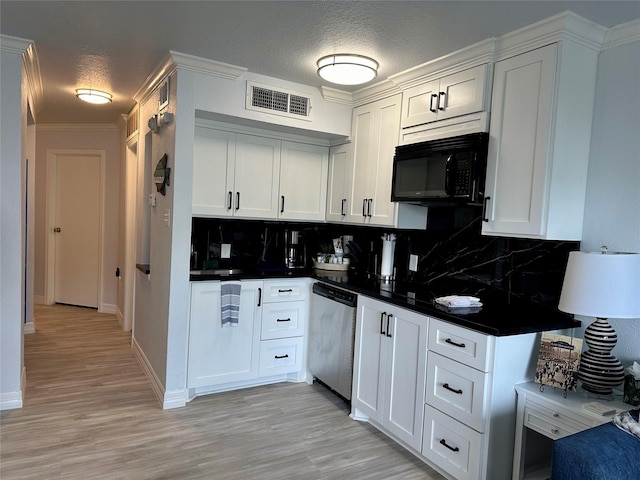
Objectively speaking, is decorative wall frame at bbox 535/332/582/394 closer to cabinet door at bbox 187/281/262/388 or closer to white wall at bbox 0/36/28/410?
cabinet door at bbox 187/281/262/388

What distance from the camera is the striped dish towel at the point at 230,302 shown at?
3217 millimetres

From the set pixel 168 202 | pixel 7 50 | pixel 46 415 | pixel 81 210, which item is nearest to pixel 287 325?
pixel 168 202

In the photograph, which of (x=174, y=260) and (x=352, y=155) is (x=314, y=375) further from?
(x=352, y=155)

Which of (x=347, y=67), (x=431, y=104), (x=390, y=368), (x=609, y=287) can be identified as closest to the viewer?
(x=609, y=287)

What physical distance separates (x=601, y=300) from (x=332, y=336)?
6.06 ft

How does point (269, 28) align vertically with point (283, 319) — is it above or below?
above

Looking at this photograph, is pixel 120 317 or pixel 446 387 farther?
pixel 120 317

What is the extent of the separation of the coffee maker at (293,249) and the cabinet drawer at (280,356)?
73 cm

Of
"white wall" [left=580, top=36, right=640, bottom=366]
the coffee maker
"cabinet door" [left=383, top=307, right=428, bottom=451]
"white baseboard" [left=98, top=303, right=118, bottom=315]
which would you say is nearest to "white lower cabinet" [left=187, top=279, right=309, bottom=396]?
the coffee maker

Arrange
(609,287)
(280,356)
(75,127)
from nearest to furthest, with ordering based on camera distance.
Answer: (609,287) < (280,356) < (75,127)

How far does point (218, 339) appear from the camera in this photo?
3.27m

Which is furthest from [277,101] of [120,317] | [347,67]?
[120,317]

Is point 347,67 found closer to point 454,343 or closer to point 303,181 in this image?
point 303,181

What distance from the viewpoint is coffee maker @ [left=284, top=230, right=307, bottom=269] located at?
402 cm
